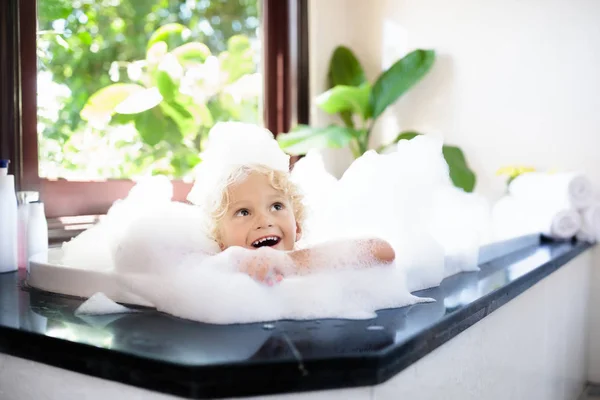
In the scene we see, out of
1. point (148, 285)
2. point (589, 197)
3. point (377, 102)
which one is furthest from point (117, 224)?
point (589, 197)

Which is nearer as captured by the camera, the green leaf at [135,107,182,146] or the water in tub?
the water in tub

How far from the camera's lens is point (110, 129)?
84.6 inches

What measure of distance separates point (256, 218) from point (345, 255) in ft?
0.71

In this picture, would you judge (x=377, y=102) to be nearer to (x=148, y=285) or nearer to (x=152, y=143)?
(x=152, y=143)

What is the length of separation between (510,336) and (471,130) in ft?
4.49

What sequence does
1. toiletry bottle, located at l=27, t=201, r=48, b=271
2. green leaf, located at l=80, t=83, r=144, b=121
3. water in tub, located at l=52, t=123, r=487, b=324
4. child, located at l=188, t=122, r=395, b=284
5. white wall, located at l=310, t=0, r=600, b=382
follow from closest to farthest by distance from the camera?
water in tub, located at l=52, t=123, r=487, b=324
child, located at l=188, t=122, r=395, b=284
toiletry bottle, located at l=27, t=201, r=48, b=271
green leaf, located at l=80, t=83, r=144, b=121
white wall, located at l=310, t=0, r=600, b=382

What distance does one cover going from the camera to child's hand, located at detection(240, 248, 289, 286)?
1052 mm

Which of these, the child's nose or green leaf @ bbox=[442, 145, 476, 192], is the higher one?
green leaf @ bbox=[442, 145, 476, 192]

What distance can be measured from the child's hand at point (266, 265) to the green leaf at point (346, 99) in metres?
1.56

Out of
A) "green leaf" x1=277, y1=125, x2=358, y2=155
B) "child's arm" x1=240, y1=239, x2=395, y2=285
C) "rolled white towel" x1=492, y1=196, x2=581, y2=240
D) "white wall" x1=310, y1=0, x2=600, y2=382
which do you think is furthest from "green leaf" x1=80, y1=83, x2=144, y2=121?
"rolled white towel" x1=492, y1=196, x2=581, y2=240

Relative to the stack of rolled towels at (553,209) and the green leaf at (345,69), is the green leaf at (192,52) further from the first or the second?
the stack of rolled towels at (553,209)

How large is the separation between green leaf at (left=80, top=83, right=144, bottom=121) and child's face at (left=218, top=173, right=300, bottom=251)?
98 cm

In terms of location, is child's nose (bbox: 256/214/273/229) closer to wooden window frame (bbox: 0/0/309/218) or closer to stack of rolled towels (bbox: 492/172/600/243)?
wooden window frame (bbox: 0/0/309/218)

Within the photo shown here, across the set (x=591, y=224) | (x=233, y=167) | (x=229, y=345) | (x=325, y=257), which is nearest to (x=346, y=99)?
(x=591, y=224)
